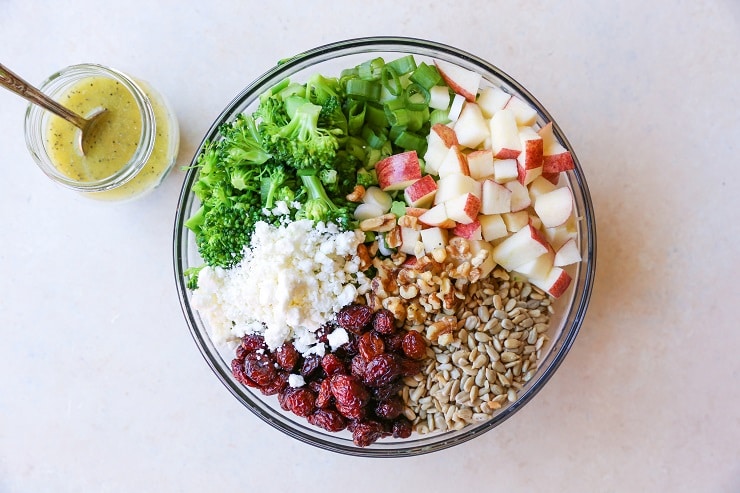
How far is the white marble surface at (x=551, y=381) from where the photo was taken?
2305mm

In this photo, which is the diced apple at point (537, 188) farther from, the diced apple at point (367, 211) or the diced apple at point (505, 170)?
the diced apple at point (367, 211)

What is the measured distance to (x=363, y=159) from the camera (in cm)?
201

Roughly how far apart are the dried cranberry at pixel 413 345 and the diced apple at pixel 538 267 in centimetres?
36

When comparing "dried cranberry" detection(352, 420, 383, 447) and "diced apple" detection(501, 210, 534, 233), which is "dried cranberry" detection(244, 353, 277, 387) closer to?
"dried cranberry" detection(352, 420, 383, 447)

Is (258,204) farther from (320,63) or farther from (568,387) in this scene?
(568,387)

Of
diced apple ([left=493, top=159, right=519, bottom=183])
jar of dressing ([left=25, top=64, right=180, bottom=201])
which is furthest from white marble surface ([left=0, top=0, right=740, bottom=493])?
diced apple ([left=493, top=159, right=519, bottom=183])

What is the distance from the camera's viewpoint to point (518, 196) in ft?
6.38

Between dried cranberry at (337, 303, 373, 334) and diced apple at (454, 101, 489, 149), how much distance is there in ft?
1.91

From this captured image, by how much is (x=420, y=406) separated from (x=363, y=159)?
2.53ft

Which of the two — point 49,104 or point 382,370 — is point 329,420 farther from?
point 49,104

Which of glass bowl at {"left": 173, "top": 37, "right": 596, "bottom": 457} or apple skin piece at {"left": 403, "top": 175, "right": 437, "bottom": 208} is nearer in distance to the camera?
apple skin piece at {"left": 403, "top": 175, "right": 437, "bottom": 208}

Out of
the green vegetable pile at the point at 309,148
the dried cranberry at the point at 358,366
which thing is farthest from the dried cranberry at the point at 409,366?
the green vegetable pile at the point at 309,148

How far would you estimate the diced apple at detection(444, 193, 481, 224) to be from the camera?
6.09ft

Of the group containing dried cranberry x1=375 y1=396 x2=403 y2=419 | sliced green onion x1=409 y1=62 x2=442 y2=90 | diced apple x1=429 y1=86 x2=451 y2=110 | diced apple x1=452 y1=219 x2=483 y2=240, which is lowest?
dried cranberry x1=375 y1=396 x2=403 y2=419
